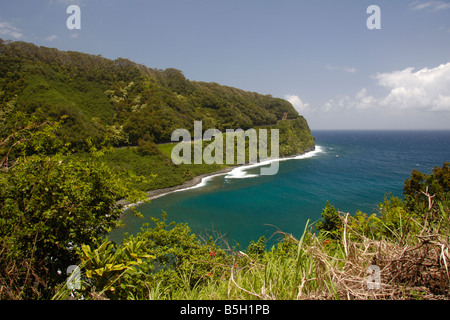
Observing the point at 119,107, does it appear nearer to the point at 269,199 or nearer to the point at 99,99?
the point at 99,99

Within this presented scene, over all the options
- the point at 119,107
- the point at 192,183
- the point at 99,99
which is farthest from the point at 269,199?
the point at 99,99

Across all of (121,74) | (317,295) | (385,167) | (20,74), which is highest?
(121,74)

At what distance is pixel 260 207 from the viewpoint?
27.5 metres

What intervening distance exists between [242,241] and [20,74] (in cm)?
5413

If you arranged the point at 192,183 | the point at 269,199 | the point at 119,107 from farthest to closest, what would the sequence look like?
the point at 119,107, the point at 192,183, the point at 269,199

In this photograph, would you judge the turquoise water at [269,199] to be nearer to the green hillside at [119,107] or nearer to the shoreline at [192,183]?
the shoreline at [192,183]

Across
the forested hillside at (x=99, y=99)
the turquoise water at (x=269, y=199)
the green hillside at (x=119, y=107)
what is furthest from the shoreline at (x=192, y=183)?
the forested hillside at (x=99, y=99)

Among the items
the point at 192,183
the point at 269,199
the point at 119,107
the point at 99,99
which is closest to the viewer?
the point at 269,199

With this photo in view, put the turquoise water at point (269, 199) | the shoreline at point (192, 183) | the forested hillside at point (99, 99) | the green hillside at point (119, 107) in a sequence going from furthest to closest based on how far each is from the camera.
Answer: the forested hillside at point (99, 99), the green hillside at point (119, 107), the shoreline at point (192, 183), the turquoise water at point (269, 199)

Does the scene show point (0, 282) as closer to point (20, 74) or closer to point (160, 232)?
point (160, 232)

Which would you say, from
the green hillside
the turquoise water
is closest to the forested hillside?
the green hillside

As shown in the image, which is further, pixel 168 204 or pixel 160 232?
pixel 168 204

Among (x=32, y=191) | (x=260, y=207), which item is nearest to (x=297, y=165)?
(x=260, y=207)
